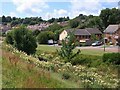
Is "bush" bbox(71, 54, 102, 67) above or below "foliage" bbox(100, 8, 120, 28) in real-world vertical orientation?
below

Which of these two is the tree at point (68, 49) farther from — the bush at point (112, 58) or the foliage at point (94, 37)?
the foliage at point (94, 37)

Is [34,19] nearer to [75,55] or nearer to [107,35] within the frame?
[107,35]

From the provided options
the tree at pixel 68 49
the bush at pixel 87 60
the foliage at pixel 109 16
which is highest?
the foliage at pixel 109 16

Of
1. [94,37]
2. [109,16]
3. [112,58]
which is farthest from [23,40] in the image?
[109,16]

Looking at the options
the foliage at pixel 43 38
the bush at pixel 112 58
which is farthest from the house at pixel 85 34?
the bush at pixel 112 58

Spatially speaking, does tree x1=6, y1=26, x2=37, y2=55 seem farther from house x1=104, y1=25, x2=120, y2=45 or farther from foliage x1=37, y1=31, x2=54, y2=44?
foliage x1=37, y1=31, x2=54, y2=44

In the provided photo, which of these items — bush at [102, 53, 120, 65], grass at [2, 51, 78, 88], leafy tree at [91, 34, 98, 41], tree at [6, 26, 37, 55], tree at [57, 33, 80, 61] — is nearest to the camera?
grass at [2, 51, 78, 88]

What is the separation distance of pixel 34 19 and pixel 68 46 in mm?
133102

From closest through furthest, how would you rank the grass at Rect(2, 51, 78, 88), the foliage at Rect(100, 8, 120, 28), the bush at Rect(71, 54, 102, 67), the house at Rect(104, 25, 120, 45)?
the grass at Rect(2, 51, 78, 88) < the bush at Rect(71, 54, 102, 67) < the house at Rect(104, 25, 120, 45) < the foliage at Rect(100, 8, 120, 28)

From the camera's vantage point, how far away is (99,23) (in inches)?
3617

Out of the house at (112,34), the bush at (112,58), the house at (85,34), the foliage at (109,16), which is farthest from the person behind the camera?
the foliage at (109,16)

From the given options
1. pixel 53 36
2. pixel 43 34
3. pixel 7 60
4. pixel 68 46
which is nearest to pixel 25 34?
pixel 68 46

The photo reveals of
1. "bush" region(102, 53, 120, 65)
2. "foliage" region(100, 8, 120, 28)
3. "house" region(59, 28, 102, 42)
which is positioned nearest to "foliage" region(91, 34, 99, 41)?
"house" region(59, 28, 102, 42)

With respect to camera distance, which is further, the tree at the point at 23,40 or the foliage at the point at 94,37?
the foliage at the point at 94,37
